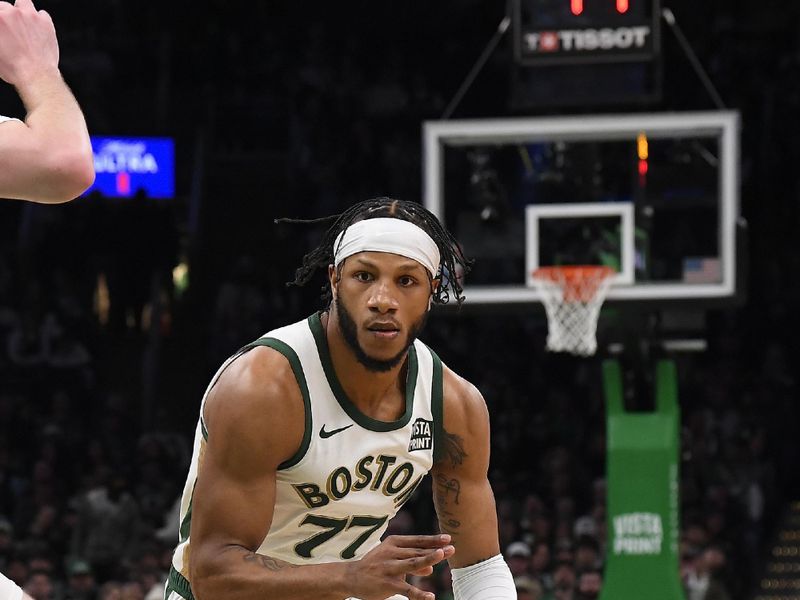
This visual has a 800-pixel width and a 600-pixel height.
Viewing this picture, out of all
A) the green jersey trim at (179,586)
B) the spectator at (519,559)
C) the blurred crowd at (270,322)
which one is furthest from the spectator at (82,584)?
the green jersey trim at (179,586)

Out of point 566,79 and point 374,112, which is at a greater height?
point 374,112

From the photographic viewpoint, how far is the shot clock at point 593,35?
9.02 m

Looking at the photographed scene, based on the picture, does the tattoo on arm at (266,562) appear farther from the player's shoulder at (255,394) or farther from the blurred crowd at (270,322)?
the blurred crowd at (270,322)

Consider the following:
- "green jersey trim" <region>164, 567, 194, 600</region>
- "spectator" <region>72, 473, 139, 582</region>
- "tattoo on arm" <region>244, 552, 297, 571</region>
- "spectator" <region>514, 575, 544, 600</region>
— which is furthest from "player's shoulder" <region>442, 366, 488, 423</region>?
"spectator" <region>72, 473, 139, 582</region>

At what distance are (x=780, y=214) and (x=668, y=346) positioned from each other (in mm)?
5526

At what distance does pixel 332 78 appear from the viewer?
16.6 metres

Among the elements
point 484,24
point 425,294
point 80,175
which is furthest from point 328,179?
point 80,175

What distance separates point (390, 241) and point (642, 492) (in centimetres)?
602

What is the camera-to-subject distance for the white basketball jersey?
13.8 feet

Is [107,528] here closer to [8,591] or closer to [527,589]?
[527,589]

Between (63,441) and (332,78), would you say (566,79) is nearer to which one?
(63,441)

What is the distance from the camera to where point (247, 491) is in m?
4.06

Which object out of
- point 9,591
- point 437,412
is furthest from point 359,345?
point 9,591

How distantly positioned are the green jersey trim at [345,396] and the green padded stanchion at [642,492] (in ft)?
18.7
